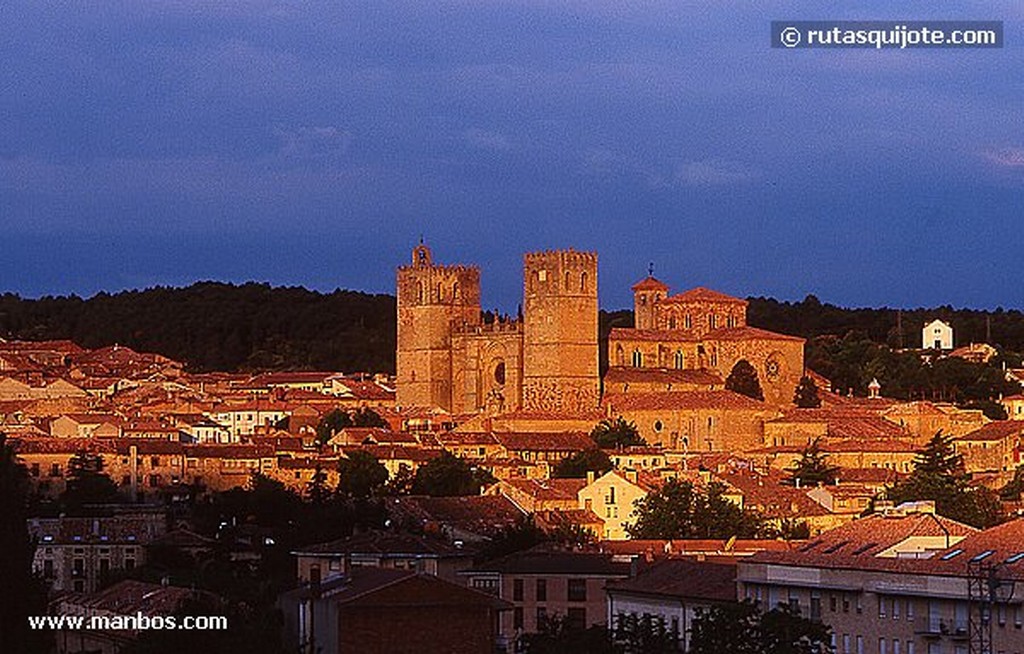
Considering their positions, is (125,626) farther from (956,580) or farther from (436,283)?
(436,283)

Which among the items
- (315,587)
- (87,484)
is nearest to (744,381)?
(87,484)

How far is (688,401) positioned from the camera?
95.9 m

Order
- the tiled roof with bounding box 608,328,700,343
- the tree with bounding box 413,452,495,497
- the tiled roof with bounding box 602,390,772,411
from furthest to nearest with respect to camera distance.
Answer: the tiled roof with bounding box 608,328,700,343 < the tiled roof with bounding box 602,390,772,411 < the tree with bounding box 413,452,495,497

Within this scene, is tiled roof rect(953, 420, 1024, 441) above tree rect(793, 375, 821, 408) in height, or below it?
below

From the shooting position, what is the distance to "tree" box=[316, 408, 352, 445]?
9805 centimetres

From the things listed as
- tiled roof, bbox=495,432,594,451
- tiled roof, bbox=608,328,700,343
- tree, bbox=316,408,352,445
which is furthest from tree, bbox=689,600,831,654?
tiled roof, bbox=608,328,700,343

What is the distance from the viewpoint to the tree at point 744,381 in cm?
10112

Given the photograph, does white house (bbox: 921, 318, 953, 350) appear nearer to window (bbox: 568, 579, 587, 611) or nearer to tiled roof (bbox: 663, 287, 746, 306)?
tiled roof (bbox: 663, 287, 746, 306)

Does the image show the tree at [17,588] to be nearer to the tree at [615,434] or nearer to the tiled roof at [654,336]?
the tree at [615,434]

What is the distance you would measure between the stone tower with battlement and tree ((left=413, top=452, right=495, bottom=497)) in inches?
649

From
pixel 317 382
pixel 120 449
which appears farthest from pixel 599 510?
pixel 317 382

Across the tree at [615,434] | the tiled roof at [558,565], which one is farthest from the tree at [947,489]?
the tiled roof at [558,565]

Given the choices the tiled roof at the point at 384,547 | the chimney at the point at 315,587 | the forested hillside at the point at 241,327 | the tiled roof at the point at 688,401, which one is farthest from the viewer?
the forested hillside at the point at 241,327

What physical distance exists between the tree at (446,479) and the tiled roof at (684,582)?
104ft
